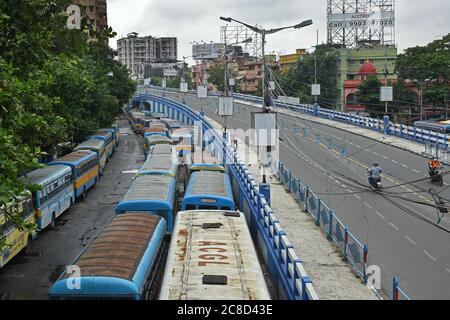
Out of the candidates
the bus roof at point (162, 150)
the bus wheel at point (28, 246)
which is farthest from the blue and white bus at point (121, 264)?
the bus roof at point (162, 150)

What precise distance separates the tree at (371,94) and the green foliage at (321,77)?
337 inches

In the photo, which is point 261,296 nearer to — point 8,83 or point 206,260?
point 206,260

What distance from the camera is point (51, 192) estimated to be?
88.0 ft

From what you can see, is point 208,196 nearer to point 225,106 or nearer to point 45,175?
point 45,175

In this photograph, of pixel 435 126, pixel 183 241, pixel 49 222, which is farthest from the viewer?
pixel 435 126

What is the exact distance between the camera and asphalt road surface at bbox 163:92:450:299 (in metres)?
17.1

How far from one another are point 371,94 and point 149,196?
52.4m

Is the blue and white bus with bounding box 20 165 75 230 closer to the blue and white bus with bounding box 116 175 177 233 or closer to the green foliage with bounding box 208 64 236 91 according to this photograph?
the blue and white bus with bounding box 116 175 177 233

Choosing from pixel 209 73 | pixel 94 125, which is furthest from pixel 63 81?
pixel 209 73

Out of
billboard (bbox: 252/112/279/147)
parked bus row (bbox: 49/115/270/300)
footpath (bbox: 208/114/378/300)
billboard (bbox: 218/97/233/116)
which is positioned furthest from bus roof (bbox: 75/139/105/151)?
billboard (bbox: 252/112/279/147)

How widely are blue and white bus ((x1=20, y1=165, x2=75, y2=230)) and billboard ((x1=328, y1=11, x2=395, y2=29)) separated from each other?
6218cm

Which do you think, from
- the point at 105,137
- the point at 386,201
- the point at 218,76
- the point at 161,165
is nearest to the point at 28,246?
the point at 161,165
